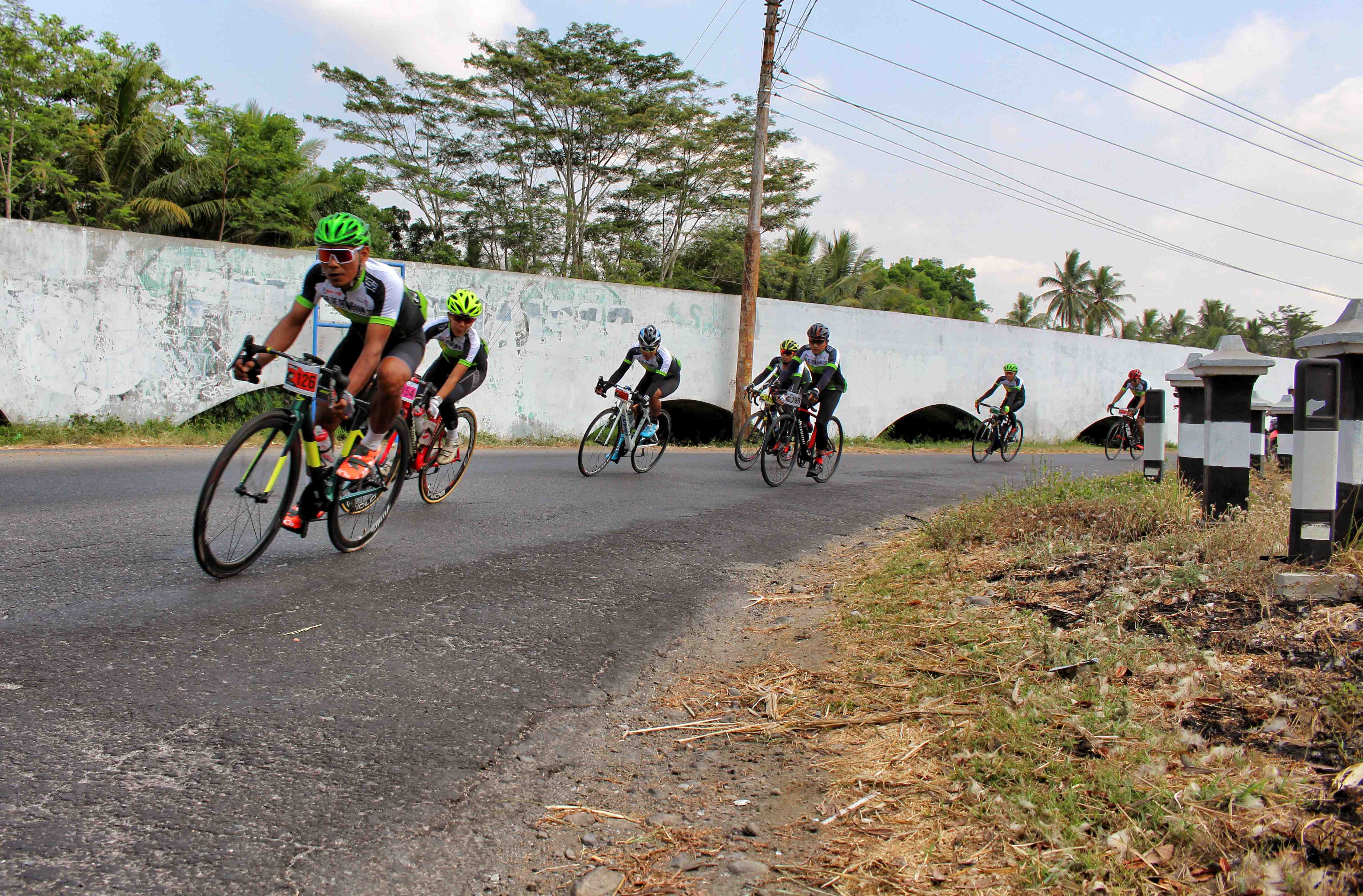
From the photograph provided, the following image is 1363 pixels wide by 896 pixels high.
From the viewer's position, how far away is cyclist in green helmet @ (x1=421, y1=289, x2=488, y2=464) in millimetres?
7449

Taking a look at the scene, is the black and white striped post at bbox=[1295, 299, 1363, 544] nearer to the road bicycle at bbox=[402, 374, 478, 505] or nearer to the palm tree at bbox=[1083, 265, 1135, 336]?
the road bicycle at bbox=[402, 374, 478, 505]

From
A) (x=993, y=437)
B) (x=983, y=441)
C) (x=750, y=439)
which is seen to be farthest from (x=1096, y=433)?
(x=750, y=439)

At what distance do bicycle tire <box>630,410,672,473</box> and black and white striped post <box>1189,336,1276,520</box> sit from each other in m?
6.02

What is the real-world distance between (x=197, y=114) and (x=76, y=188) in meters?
4.86

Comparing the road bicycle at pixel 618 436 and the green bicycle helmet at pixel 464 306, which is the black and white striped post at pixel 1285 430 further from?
the green bicycle helmet at pixel 464 306

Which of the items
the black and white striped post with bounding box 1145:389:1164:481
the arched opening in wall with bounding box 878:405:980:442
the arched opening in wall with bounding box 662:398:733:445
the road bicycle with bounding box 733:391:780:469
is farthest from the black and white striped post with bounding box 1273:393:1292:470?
the arched opening in wall with bounding box 878:405:980:442

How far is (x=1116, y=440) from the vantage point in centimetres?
2112

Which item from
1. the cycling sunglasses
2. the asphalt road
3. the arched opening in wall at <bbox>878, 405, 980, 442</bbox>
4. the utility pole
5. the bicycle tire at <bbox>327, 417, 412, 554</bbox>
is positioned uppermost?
the utility pole

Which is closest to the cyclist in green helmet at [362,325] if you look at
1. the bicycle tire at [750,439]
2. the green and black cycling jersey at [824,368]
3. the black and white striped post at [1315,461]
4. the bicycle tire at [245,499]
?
the bicycle tire at [245,499]

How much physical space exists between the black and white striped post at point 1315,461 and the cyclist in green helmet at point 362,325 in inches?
176

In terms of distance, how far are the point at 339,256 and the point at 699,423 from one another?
19.5 m

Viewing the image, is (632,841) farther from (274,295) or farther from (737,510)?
(274,295)

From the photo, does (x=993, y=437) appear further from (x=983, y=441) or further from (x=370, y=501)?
(x=370, y=501)

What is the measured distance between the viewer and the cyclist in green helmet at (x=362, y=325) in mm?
4707
